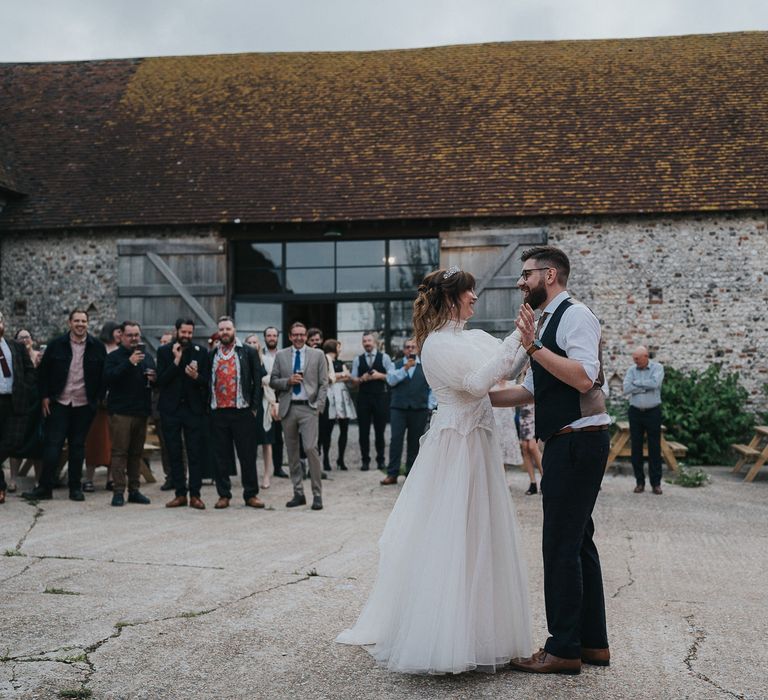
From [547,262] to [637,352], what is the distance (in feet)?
23.5

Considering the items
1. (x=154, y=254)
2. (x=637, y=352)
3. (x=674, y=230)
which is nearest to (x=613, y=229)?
(x=674, y=230)

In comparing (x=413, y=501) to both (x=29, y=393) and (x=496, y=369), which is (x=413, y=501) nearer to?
(x=496, y=369)

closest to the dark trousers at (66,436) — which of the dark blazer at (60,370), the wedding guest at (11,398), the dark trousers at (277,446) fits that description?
the dark blazer at (60,370)

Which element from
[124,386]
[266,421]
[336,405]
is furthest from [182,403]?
[336,405]

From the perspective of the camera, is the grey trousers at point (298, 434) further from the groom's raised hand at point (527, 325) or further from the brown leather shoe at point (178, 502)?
the groom's raised hand at point (527, 325)

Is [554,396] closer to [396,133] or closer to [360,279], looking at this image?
[360,279]

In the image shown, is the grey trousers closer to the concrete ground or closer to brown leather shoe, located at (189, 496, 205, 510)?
the concrete ground

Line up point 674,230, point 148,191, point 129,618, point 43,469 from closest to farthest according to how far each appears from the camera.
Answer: point 129,618, point 43,469, point 674,230, point 148,191

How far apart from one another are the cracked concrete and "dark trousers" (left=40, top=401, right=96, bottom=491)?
37 cm

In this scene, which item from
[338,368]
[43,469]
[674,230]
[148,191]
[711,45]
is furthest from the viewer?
[711,45]

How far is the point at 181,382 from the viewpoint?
9.01 metres

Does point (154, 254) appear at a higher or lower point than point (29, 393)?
higher

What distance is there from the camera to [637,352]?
10.6 m

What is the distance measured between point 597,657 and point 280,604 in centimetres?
193
